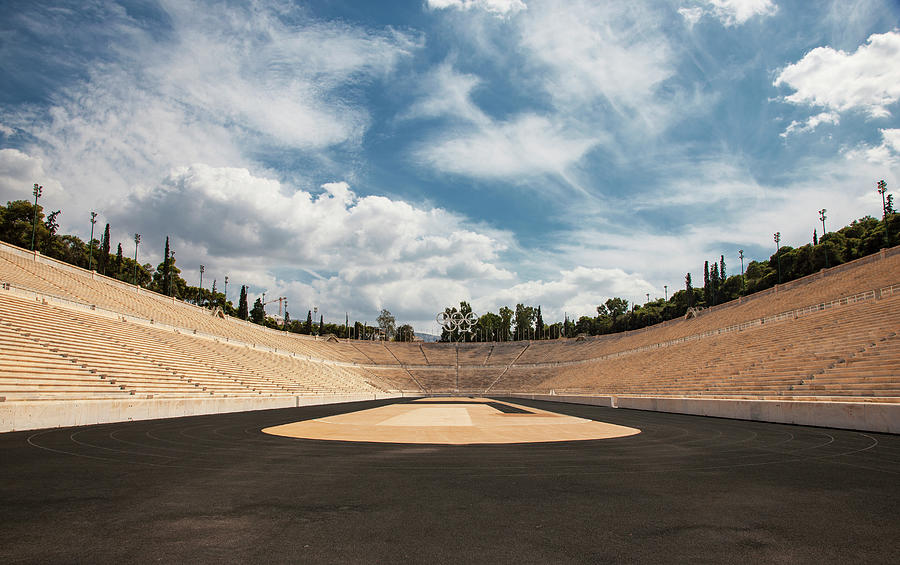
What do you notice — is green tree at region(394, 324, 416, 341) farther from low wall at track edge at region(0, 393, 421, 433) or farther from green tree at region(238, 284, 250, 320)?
low wall at track edge at region(0, 393, 421, 433)

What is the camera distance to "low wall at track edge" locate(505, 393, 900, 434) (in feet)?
50.9

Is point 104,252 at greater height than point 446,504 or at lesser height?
greater

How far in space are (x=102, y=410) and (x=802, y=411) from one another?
26.2 metres

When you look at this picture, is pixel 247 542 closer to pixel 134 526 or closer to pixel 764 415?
pixel 134 526

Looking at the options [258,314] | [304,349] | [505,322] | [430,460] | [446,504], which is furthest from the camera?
[505,322]

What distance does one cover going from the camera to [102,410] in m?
18.6

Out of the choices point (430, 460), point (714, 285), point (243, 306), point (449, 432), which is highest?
point (714, 285)

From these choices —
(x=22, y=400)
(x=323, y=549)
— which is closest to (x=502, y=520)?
(x=323, y=549)

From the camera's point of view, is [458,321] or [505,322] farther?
[505,322]

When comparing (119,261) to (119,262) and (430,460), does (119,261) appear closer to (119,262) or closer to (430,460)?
(119,262)

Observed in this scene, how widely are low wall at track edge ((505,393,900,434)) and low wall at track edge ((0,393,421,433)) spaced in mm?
23963

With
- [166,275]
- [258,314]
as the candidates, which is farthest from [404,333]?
[166,275]

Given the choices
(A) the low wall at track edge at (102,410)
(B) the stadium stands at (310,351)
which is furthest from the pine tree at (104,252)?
(A) the low wall at track edge at (102,410)

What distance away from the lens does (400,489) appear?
25.9 feet
